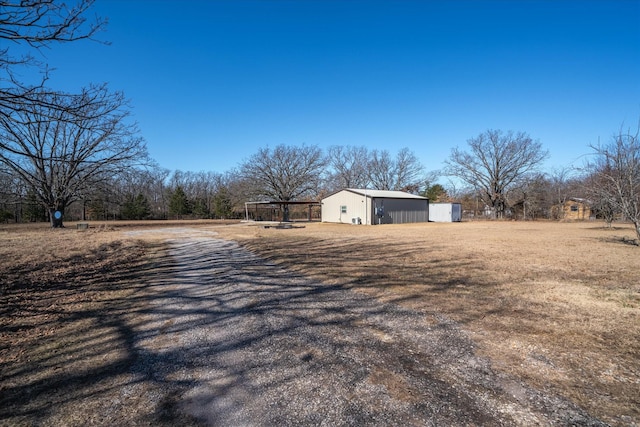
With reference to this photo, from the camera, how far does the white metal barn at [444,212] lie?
36.0m

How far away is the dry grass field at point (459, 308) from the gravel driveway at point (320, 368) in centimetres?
31

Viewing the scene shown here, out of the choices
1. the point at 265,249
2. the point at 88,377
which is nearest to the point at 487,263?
the point at 265,249

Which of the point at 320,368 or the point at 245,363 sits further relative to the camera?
the point at 245,363

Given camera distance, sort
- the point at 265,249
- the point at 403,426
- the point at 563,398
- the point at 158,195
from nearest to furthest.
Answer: the point at 403,426
the point at 563,398
the point at 265,249
the point at 158,195

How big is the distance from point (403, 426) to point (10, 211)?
54.1 m

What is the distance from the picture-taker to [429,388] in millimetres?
2551

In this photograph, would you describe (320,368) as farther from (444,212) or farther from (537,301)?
(444,212)

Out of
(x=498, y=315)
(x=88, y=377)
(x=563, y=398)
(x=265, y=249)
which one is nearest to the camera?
(x=563, y=398)

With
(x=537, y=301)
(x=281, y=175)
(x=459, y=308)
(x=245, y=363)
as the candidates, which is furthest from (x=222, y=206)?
(x=245, y=363)

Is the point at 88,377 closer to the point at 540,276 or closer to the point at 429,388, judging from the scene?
the point at 429,388

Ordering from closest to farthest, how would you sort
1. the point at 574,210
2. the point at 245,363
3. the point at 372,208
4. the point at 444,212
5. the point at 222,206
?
the point at 245,363 < the point at 372,208 < the point at 444,212 < the point at 574,210 < the point at 222,206

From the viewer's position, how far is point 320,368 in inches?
114

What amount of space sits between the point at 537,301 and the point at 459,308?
1.47m

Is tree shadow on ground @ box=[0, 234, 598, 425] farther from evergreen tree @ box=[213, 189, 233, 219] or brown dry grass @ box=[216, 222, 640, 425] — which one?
evergreen tree @ box=[213, 189, 233, 219]
